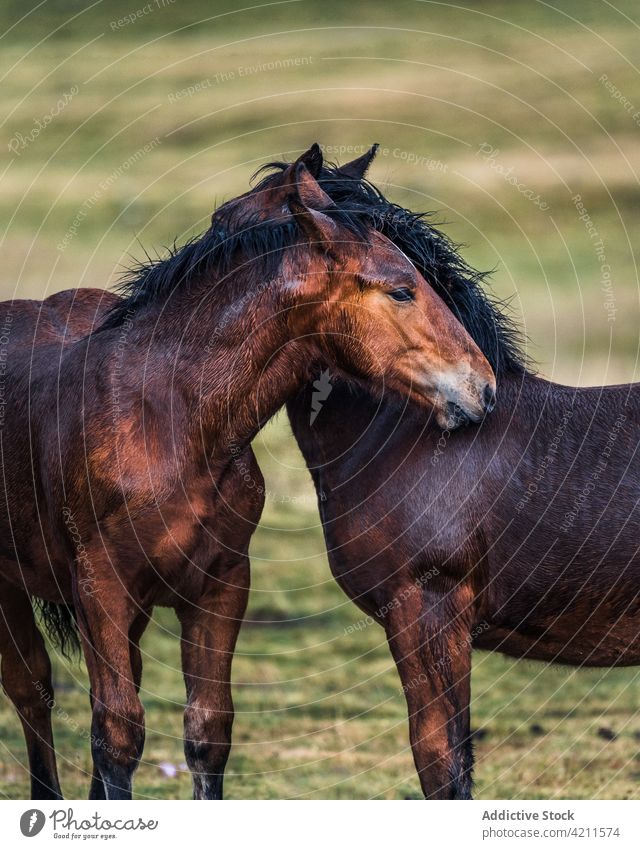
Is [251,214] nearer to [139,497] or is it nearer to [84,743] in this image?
[139,497]

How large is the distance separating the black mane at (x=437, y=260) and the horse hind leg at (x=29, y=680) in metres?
3.32

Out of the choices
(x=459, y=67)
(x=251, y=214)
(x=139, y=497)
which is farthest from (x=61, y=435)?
(x=459, y=67)

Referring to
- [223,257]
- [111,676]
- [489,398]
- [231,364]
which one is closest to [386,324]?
[489,398]

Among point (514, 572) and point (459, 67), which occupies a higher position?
point (459, 67)

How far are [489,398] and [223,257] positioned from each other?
1.53 m

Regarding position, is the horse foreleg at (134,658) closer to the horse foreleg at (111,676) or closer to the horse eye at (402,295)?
the horse foreleg at (111,676)

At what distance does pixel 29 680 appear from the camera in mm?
8414

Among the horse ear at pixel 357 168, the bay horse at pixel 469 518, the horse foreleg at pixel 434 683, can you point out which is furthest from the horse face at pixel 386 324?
the horse foreleg at pixel 434 683

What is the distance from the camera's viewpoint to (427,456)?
7148 millimetres

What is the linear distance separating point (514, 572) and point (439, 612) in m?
0.50

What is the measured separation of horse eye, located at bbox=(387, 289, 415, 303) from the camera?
6.55m

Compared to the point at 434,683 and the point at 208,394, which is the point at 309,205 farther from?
the point at 434,683
